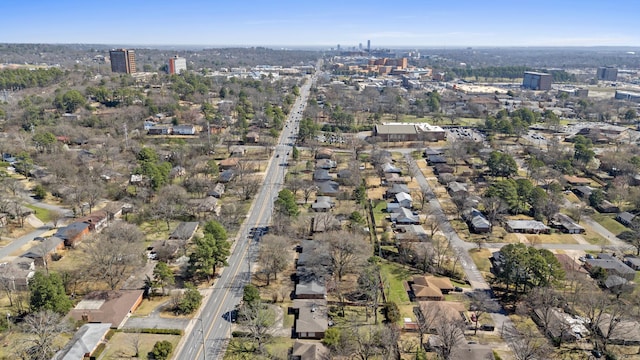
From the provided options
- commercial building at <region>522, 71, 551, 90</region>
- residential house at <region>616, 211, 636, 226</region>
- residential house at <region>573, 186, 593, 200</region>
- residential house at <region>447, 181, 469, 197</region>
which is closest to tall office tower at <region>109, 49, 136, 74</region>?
residential house at <region>447, 181, 469, 197</region>

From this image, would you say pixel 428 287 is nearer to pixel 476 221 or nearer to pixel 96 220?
pixel 476 221

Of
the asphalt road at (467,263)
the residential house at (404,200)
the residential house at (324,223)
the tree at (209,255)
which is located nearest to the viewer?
the asphalt road at (467,263)

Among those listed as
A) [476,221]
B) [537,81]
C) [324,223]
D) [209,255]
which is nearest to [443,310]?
[324,223]

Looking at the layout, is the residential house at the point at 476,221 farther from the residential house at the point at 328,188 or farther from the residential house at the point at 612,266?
the residential house at the point at 328,188

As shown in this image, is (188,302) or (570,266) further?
A: (570,266)

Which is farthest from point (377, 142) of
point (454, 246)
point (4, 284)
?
point (4, 284)

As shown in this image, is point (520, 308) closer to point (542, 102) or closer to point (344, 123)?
point (344, 123)

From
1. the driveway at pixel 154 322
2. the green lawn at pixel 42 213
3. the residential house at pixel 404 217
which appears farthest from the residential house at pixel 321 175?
the green lawn at pixel 42 213
